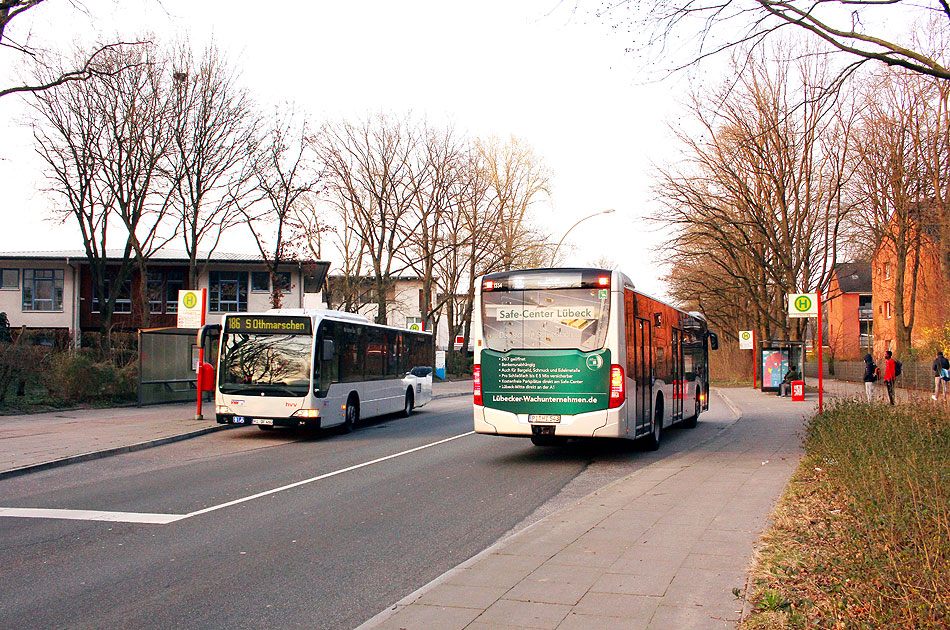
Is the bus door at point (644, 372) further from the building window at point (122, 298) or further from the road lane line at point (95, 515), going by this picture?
the building window at point (122, 298)

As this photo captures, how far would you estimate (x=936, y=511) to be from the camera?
16.7 feet

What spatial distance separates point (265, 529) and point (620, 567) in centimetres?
384

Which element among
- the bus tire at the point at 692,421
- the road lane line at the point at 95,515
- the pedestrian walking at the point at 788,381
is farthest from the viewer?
the pedestrian walking at the point at 788,381

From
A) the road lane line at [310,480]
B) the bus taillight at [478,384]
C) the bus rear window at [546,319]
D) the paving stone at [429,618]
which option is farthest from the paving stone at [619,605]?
the bus taillight at [478,384]

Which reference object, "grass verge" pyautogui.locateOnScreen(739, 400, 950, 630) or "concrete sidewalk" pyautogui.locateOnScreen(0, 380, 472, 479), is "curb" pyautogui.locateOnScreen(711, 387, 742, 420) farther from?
"grass verge" pyautogui.locateOnScreen(739, 400, 950, 630)

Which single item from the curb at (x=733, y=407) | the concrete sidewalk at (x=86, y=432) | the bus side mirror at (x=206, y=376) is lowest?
the curb at (x=733, y=407)

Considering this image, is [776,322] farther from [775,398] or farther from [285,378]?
[285,378]

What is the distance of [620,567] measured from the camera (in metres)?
6.25

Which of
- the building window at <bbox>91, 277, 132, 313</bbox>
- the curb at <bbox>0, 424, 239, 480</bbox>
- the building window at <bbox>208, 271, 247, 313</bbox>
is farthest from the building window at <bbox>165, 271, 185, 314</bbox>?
the curb at <bbox>0, 424, 239, 480</bbox>

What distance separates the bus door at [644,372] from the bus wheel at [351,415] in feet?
24.3

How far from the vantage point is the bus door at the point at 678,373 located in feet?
56.7

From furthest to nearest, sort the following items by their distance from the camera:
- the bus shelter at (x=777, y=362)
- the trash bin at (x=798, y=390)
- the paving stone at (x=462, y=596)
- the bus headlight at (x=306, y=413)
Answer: the bus shelter at (x=777, y=362), the trash bin at (x=798, y=390), the bus headlight at (x=306, y=413), the paving stone at (x=462, y=596)

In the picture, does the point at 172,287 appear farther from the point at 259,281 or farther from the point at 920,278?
the point at 920,278

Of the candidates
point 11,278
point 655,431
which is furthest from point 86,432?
point 11,278
